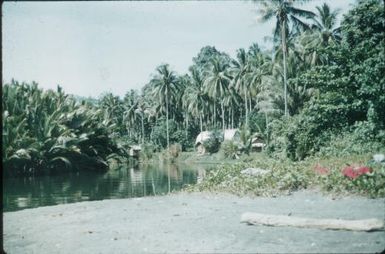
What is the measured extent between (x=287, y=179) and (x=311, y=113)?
7.79m

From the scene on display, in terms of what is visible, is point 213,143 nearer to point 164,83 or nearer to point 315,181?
point 164,83

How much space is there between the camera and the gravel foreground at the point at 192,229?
6133 millimetres

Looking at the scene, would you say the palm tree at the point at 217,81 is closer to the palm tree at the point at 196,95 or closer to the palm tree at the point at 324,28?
the palm tree at the point at 196,95

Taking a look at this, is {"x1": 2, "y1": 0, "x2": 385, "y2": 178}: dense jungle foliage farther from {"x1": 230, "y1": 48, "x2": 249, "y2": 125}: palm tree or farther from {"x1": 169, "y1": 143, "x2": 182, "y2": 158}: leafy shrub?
{"x1": 169, "y1": 143, "x2": 182, "y2": 158}: leafy shrub

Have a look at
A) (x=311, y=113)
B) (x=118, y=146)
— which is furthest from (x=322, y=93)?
(x=118, y=146)

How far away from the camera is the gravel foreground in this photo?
20.1ft

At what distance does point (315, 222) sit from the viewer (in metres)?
6.75

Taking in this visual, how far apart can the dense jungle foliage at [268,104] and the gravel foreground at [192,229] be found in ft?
18.1

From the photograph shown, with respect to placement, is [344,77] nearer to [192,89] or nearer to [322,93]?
[322,93]

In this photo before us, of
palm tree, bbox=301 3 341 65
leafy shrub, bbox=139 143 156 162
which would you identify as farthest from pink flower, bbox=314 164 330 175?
leafy shrub, bbox=139 143 156 162

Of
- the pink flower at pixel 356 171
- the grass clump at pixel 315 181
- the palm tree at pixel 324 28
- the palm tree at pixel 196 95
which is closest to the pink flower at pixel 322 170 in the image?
the grass clump at pixel 315 181

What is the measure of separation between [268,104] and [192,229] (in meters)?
31.0

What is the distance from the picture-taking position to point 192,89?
62219mm

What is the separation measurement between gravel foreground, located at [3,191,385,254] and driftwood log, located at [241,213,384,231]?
0.09 metres
